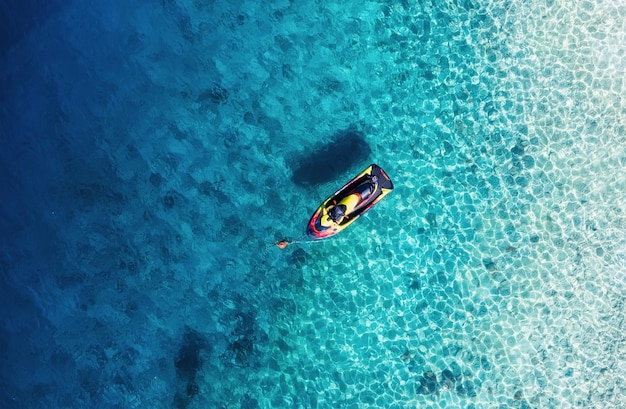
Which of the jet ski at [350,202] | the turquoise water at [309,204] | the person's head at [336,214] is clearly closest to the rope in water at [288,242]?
the turquoise water at [309,204]

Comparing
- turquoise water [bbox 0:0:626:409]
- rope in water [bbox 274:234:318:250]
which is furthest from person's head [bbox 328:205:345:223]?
rope in water [bbox 274:234:318:250]

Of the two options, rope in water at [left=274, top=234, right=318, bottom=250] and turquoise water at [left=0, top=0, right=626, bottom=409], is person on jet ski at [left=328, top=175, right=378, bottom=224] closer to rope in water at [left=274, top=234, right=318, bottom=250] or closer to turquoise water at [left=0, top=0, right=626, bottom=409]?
turquoise water at [left=0, top=0, right=626, bottom=409]

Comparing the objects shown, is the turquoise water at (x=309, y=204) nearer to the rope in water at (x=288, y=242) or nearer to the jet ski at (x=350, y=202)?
the rope in water at (x=288, y=242)

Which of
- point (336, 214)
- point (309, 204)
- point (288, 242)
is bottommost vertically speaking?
point (288, 242)

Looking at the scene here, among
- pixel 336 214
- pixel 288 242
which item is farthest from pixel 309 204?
pixel 288 242

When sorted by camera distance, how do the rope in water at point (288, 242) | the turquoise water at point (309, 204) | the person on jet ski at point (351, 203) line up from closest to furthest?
the person on jet ski at point (351, 203) → the turquoise water at point (309, 204) → the rope in water at point (288, 242)

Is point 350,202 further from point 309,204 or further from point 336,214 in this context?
point 309,204

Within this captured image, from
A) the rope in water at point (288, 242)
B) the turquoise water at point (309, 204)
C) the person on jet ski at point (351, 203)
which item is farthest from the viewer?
the rope in water at point (288, 242)

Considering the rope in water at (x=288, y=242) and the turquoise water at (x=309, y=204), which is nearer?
the turquoise water at (x=309, y=204)

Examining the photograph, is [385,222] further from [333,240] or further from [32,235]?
[32,235]
